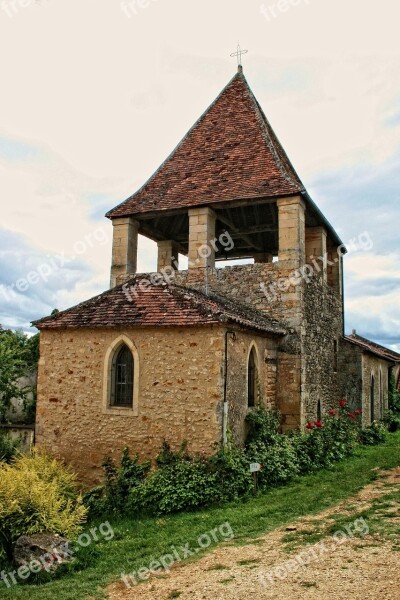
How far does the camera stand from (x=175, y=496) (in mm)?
9352

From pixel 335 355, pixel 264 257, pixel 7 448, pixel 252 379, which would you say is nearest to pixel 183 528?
pixel 252 379

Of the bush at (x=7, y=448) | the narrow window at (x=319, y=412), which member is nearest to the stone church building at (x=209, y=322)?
the narrow window at (x=319, y=412)

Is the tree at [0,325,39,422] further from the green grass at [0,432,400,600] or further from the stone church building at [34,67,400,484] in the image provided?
the green grass at [0,432,400,600]

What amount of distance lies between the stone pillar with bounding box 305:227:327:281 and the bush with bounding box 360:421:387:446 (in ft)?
16.4

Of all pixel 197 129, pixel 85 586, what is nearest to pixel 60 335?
pixel 85 586

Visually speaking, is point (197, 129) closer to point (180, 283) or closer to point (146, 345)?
point (180, 283)

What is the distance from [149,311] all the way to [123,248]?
443 cm

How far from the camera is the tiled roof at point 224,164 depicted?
13992 millimetres

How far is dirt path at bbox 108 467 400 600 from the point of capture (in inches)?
221

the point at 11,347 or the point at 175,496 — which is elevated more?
the point at 11,347

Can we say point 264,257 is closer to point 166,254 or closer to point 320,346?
point 166,254

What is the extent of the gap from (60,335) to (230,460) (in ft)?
14.8
